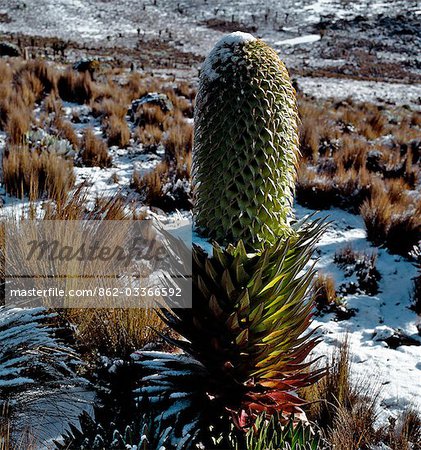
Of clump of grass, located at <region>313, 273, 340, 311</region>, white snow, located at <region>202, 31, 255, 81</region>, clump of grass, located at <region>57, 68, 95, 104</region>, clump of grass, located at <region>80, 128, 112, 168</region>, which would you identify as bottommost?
clump of grass, located at <region>313, 273, 340, 311</region>

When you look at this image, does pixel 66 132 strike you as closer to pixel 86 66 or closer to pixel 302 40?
pixel 86 66

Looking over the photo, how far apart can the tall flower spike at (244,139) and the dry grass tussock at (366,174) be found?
13.6 feet

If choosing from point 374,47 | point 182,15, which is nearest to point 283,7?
point 182,15

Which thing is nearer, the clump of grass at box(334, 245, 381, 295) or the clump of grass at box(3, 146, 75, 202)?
the clump of grass at box(334, 245, 381, 295)

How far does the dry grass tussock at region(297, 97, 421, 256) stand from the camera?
18.8 feet

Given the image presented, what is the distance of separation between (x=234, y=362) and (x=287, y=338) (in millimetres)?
263

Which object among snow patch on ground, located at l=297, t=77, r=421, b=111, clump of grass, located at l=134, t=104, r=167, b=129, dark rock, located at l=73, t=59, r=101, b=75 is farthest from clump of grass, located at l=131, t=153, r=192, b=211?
snow patch on ground, located at l=297, t=77, r=421, b=111

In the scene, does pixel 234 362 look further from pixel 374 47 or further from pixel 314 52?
pixel 374 47

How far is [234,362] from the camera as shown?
2.03 metres

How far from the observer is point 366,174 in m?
7.38

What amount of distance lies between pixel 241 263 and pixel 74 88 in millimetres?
9890

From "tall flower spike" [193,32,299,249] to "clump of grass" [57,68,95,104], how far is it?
9259 mm

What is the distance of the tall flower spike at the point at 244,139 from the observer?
5.77 ft

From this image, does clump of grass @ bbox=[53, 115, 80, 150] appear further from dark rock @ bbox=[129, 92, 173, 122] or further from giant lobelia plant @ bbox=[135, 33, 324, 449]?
giant lobelia plant @ bbox=[135, 33, 324, 449]
